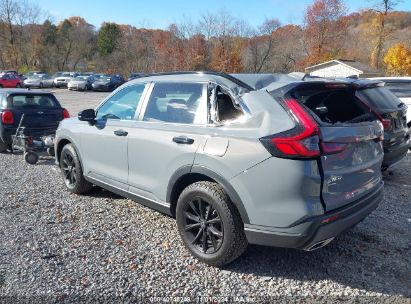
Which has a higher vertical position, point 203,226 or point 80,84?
point 80,84

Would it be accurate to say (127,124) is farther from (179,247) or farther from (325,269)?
(325,269)

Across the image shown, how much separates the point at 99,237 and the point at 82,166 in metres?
1.44

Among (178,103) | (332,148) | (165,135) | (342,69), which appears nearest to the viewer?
(332,148)

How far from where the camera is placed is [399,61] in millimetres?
41188

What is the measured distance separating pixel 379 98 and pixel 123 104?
394cm

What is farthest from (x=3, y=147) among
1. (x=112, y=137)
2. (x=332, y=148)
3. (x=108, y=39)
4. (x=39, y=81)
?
(x=108, y=39)

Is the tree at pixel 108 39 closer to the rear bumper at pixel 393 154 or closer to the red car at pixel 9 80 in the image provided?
the red car at pixel 9 80

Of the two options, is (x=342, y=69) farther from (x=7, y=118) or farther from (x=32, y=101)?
(x=7, y=118)

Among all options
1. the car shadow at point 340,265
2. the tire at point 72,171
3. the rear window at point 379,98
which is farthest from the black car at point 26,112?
the rear window at point 379,98

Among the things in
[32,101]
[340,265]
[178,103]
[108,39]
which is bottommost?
[340,265]

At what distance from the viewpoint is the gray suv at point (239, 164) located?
2.92 metres

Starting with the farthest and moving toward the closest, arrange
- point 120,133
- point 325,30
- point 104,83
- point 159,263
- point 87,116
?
point 325,30, point 104,83, point 87,116, point 120,133, point 159,263

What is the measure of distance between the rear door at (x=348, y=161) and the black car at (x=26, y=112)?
729 cm

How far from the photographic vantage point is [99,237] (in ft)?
13.5
